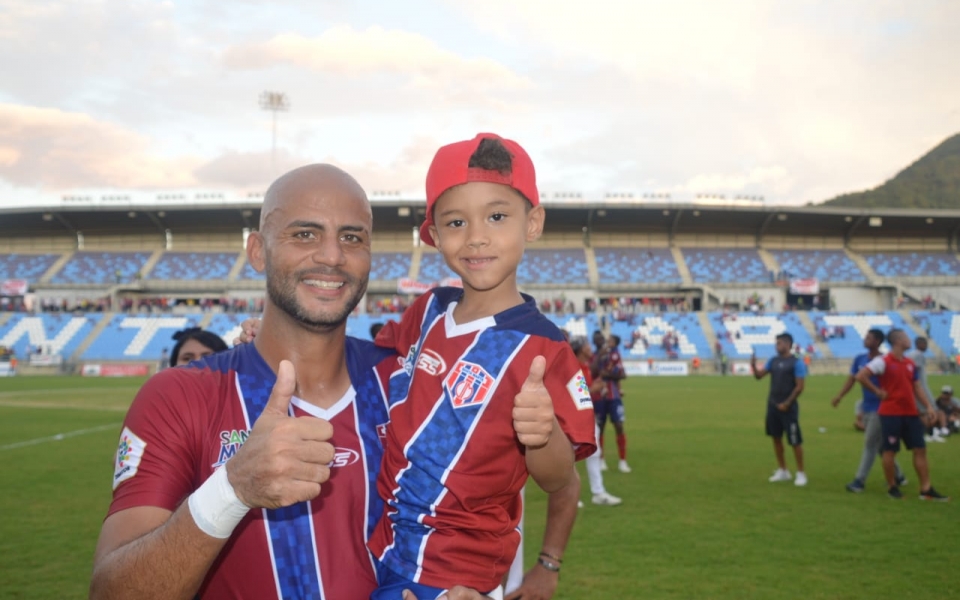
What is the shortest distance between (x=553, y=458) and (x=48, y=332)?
51.1 metres

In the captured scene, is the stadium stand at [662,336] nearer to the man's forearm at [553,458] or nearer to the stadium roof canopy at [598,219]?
the stadium roof canopy at [598,219]

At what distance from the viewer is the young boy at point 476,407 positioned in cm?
236

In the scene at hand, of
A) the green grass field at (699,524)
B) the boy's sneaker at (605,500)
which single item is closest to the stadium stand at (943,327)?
the green grass field at (699,524)

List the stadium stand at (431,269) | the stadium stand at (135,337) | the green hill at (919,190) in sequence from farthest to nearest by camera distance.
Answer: the green hill at (919,190) < the stadium stand at (431,269) < the stadium stand at (135,337)

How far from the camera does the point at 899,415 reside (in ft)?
34.7

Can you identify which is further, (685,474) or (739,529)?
(685,474)

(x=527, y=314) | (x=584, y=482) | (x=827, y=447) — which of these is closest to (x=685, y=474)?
(x=584, y=482)

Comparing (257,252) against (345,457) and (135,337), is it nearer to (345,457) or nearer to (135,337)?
(345,457)

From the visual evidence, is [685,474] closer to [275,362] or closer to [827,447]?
[827,447]

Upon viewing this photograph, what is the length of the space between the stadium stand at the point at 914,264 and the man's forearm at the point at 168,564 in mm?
60919

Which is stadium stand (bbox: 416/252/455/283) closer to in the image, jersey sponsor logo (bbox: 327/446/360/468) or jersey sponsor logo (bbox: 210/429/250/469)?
jersey sponsor logo (bbox: 327/446/360/468)

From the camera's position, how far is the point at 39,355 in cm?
4272

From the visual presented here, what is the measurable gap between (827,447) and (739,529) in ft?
25.7

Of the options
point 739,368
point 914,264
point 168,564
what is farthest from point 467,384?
point 914,264
